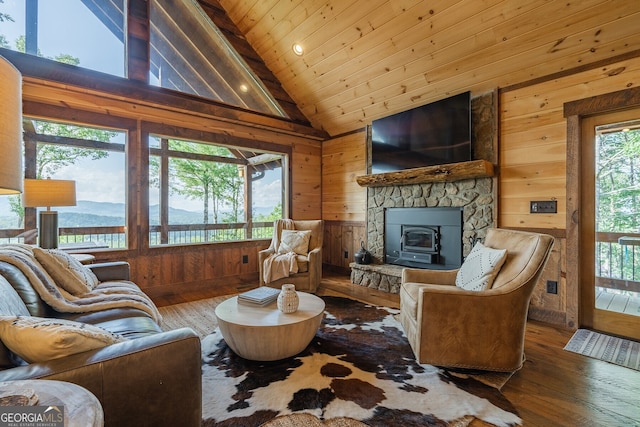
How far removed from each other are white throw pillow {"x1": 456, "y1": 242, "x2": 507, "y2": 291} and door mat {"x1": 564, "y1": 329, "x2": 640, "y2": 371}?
991mm

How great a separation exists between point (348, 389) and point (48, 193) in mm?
2999

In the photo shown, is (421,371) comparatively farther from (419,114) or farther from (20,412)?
(419,114)

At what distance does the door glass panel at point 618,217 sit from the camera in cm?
256

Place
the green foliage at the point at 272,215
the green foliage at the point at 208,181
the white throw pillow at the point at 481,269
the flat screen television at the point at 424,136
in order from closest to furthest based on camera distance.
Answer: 1. the white throw pillow at the point at 481,269
2. the flat screen television at the point at 424,136
3. the green foliage at the point at 208,181
4. the green foliage at the point at 272,215

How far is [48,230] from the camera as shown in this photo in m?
2.81

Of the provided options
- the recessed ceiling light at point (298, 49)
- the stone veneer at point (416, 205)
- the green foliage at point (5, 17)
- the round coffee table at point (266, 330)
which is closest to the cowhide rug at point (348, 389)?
the round coffee table at point (266, 330)

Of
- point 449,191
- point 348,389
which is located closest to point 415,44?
point 449,191

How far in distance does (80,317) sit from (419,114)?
3863 millimetres

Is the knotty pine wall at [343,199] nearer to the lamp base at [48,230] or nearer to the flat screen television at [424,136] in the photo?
the flat screen television at [424,136]

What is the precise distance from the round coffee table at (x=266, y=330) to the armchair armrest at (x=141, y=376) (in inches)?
31.1

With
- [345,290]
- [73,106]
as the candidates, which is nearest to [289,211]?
[345,290]

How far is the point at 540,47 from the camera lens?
8.86 feet

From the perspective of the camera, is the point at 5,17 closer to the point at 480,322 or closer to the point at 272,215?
the point at 272,215

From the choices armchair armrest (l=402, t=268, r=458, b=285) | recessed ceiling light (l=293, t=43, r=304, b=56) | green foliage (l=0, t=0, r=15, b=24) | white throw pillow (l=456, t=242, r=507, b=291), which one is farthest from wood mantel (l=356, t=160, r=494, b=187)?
green foliage (l=0, t=0, r=15, b=24)
